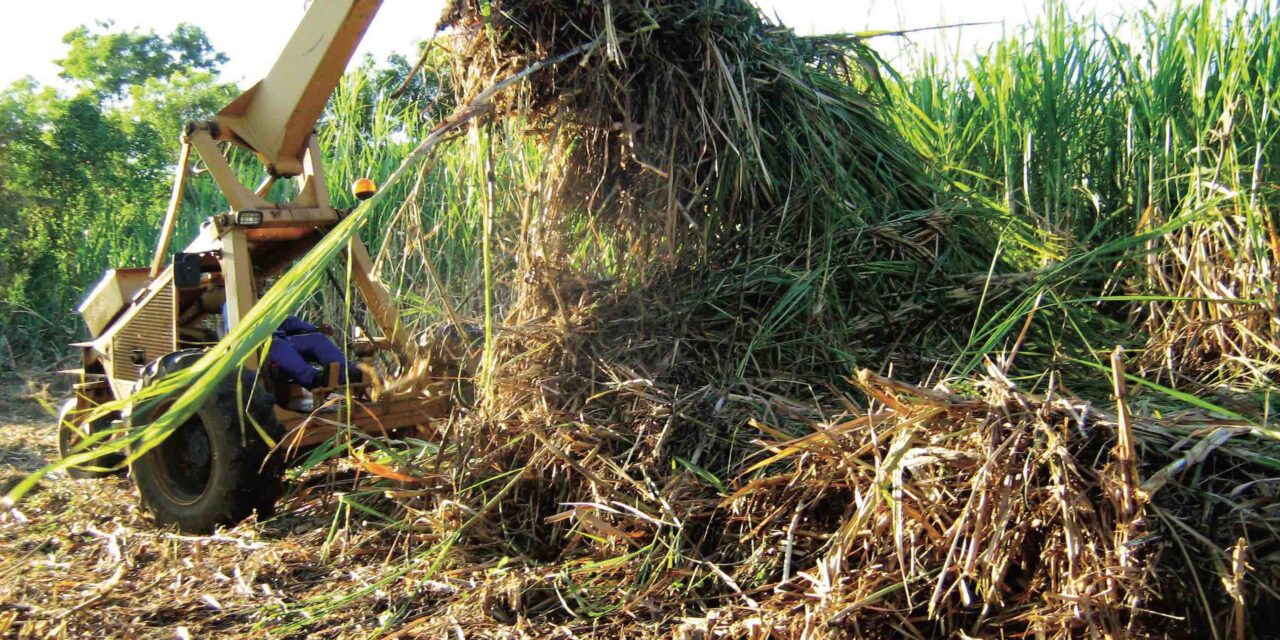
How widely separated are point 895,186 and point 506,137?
1.38 meters

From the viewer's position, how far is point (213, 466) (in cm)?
387

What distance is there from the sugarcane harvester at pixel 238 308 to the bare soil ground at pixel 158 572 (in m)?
0.20

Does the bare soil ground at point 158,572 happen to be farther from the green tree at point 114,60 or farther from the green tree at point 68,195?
the green tree at point 114,60

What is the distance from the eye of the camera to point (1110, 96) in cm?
405

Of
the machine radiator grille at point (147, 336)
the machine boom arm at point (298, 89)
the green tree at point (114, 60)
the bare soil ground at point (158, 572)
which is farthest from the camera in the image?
the green tree at point (114, 60)

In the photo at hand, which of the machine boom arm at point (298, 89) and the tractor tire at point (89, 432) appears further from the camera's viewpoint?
the tractor tire at point (89, 432)

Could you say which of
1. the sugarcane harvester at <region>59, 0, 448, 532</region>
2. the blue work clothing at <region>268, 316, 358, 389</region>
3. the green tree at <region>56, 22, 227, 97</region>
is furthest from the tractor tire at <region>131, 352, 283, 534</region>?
the green tree at <region>56, 22, 227, 97</region>

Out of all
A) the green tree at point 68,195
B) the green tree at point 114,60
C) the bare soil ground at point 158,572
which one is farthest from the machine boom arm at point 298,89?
the green tree at point 114,60

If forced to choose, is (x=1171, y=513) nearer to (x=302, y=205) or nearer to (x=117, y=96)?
(x=302, y=205)

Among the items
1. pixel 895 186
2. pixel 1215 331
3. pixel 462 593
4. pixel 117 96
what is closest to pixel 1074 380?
pixel 1215 331

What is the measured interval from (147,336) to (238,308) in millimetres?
647

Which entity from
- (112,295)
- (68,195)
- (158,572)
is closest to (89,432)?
(112,295)

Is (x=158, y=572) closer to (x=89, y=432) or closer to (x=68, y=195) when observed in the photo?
(x=89, y=432)

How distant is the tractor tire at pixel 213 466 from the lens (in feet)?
12.4
